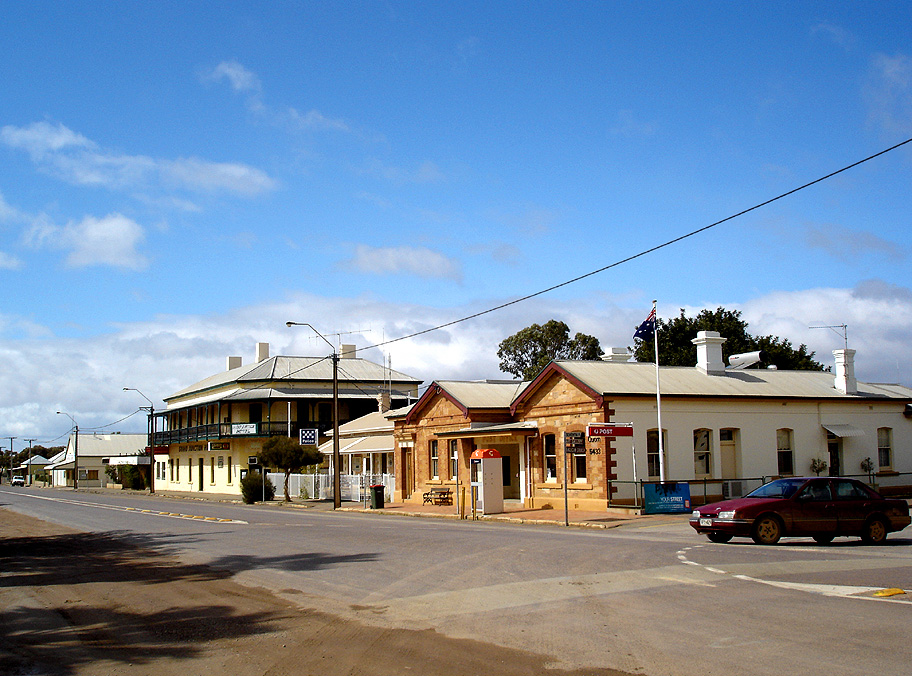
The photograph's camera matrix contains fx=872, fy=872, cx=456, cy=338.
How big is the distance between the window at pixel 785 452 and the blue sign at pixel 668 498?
22.5 feet

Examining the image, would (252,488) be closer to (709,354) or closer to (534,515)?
(534,515)

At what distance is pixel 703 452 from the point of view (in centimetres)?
3247

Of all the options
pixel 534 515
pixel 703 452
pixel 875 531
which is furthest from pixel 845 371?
pixel 875 531

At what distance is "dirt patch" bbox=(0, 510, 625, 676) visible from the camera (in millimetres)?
8203

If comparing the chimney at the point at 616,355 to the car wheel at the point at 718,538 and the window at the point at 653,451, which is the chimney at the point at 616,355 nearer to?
the window at the point at 653,451

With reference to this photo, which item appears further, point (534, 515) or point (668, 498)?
point (534, 515)

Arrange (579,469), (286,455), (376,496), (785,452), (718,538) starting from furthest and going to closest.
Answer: (286,455) < (376,496) < (785,452) < (579,469) < (718,538)

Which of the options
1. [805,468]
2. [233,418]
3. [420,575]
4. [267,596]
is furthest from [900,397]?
[233,418]

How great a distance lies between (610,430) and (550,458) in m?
5.12

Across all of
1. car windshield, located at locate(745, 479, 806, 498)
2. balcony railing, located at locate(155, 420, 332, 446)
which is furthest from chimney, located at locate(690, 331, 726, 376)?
balcony railing, located at locate(155, 420, 332, 446)

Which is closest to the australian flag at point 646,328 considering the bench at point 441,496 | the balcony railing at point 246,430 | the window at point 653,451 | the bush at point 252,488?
the window at point 653,451

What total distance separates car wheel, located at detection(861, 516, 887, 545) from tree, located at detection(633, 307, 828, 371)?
45.7 metres

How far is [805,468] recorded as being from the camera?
34.5 meters

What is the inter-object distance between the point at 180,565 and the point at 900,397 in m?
32.3
